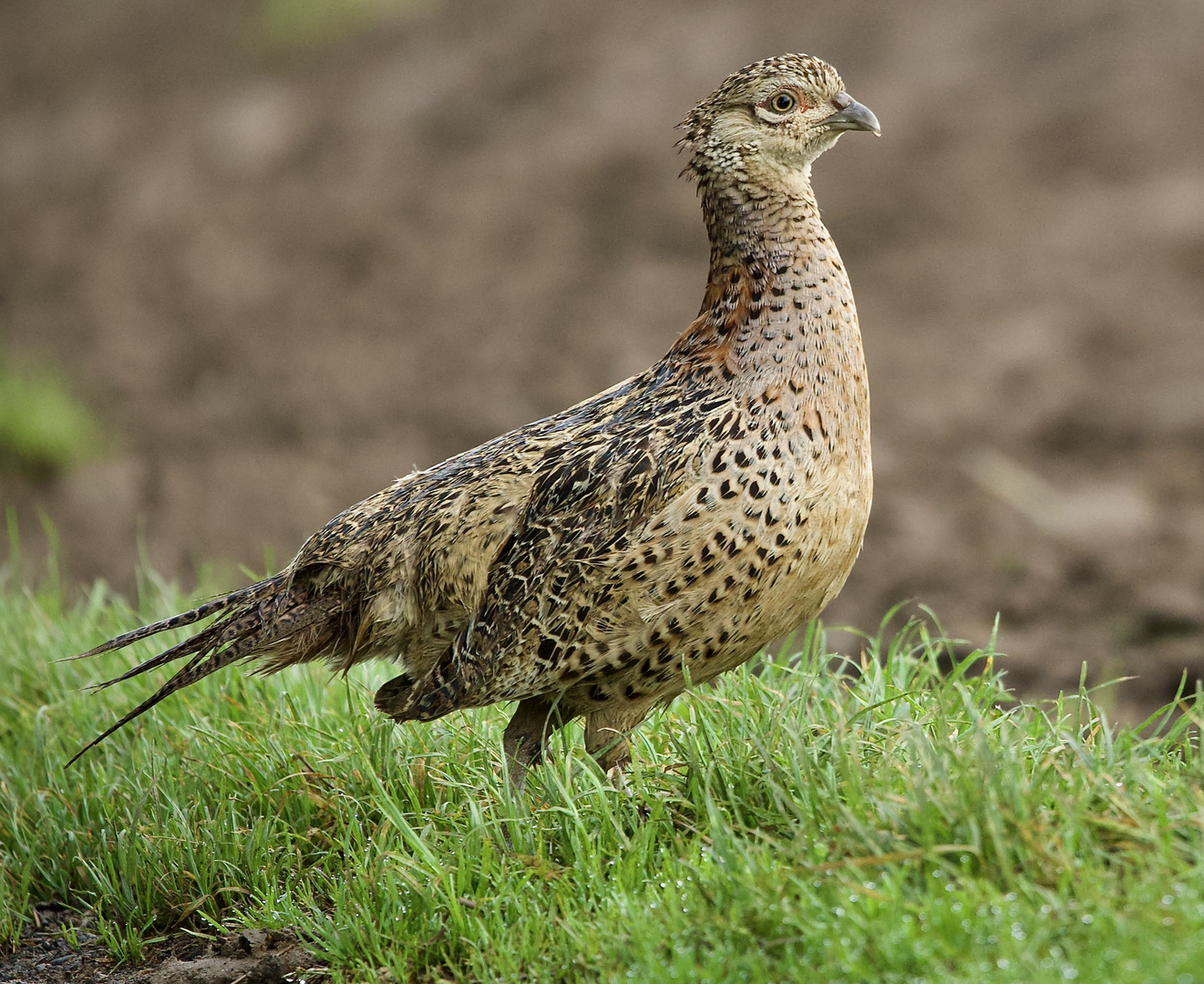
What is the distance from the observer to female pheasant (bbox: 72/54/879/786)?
3584 millimetres

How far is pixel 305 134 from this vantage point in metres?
11.8

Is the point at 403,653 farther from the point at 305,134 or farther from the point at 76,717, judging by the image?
the point at 305,134

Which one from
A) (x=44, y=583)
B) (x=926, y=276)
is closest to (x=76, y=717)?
(x=44, y=583)

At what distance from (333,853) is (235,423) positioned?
5635 mm

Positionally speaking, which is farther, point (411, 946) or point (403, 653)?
point (403, 653)

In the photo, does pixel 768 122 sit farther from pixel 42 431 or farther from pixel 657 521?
pixel 42 431

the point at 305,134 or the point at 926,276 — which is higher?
the point at 305,134

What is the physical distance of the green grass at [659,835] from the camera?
9.39 ft

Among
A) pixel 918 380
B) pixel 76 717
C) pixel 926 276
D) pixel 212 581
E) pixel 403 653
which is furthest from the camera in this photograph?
pixel 926 276

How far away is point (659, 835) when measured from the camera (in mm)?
3520

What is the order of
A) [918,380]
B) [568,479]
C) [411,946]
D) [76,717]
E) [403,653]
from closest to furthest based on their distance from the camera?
[411,946]
[568,479]
[403,653]
[76,717]
[918,380]

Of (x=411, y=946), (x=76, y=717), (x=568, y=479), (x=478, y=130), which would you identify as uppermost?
(x=478, y=130)

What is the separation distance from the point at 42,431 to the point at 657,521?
6.41 meters

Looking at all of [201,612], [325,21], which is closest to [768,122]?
[201,612]
